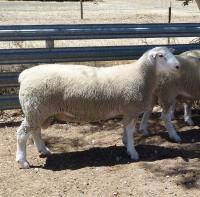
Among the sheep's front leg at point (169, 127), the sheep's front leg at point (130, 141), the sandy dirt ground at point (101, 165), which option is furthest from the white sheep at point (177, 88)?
the sheep's front leg at point (130, 141)

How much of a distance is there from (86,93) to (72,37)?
1.99 meters

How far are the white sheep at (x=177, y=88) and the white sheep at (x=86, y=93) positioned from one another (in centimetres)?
66

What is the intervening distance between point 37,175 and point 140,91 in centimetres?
153

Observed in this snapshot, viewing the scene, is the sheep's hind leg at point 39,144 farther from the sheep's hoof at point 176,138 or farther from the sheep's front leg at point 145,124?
the sheep's hoof at point 176,138

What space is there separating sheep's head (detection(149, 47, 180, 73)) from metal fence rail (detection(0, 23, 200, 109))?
172 cm

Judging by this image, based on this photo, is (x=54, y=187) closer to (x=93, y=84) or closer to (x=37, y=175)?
(x=37, y=175)

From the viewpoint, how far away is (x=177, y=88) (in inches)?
262

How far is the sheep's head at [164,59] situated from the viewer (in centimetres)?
575

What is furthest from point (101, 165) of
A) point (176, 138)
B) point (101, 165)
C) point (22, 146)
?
point (176, 138)

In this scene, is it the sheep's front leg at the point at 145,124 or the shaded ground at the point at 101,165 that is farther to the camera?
the sheep's front leg at the point at 145,124

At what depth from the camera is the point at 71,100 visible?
556 centimetres

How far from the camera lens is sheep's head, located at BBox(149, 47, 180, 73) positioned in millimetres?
5750

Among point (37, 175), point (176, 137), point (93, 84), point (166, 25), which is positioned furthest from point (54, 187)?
point (166, 25)

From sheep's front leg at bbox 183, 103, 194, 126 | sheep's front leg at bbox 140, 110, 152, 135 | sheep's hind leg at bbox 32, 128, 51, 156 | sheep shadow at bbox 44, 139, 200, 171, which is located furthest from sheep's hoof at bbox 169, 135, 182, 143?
sheep's hind leg at bbox 32, 128, 51, 156
